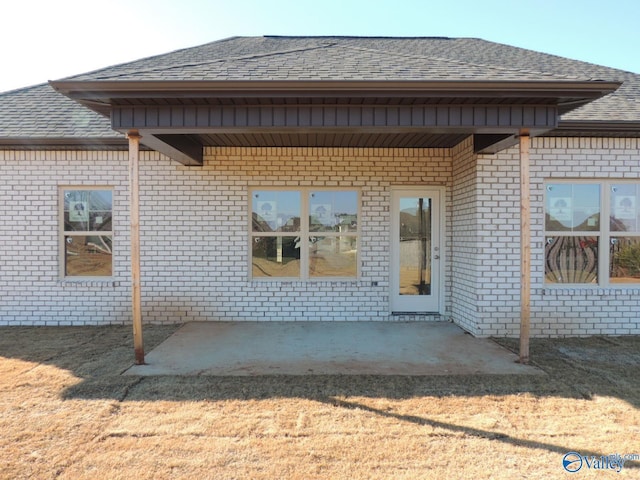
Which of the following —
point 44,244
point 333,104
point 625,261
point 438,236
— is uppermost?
point 333,104

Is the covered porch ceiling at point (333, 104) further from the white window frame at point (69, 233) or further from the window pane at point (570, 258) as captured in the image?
the white window frame at point (69, 233)

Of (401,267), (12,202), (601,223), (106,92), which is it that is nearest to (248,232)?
(401,267)

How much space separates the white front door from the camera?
267 inches

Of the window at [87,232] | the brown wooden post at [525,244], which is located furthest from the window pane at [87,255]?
the brown wooden post at [525,244]

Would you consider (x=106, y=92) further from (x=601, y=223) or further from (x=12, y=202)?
(x=601, y=223)

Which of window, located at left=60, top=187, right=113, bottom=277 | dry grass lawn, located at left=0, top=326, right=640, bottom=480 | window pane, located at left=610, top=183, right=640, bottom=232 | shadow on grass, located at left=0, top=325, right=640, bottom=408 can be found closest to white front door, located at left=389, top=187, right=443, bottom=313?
shadow on grass, located at left=0, top=325, right=640, bottom=408

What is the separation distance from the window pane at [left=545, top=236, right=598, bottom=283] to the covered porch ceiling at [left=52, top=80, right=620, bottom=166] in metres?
2.38

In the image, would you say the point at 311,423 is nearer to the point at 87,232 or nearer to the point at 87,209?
the point at 87,232

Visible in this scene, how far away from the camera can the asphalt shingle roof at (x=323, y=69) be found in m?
4.12

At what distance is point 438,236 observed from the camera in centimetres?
679

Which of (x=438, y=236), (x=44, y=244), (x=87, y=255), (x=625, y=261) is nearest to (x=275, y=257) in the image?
(x=438, y=236)

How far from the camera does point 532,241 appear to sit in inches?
231

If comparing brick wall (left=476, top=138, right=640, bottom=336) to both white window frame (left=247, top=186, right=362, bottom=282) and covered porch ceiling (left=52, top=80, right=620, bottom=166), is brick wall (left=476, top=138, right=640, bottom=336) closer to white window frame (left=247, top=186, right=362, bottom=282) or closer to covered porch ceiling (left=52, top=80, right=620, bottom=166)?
covered porch ceiling (left=52, top=80, right=620, bottom=166)

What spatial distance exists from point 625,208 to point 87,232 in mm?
8672
